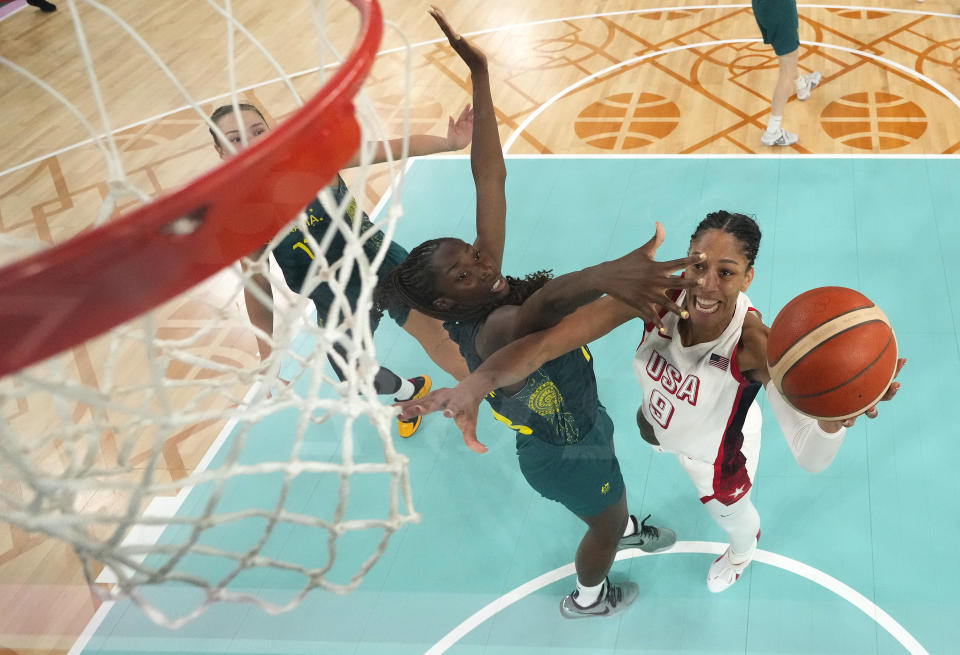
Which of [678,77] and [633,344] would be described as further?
[678,77]

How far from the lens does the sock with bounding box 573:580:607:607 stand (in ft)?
8.07

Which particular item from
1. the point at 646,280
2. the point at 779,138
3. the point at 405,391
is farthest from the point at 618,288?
the point at 779,138

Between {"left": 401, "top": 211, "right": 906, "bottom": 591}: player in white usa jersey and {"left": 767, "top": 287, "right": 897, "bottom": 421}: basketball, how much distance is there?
0.08 meters

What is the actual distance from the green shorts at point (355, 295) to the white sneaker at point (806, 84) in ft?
10.1

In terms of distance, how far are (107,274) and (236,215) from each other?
18 centimetres

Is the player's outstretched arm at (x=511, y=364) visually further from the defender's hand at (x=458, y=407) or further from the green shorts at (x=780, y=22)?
the green shorts at (x=780, y=22)

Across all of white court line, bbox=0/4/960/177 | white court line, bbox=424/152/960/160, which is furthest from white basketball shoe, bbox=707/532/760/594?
white court line, bbox=0/4/960/177

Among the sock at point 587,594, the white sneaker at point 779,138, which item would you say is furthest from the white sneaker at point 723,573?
the white sneaker at point 779,138

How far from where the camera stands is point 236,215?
1.04 meters

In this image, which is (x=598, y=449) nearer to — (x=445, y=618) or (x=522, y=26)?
(x=445, y=618)

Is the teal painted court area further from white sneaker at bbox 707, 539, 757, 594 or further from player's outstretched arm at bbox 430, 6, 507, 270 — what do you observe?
player's outstretched arm at bbox 430, 6, 507, 270

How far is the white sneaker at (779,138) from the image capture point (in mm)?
4266

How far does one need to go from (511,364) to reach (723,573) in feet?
3.87

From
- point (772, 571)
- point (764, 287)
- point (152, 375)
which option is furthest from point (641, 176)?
Answer: point (152, 375)
